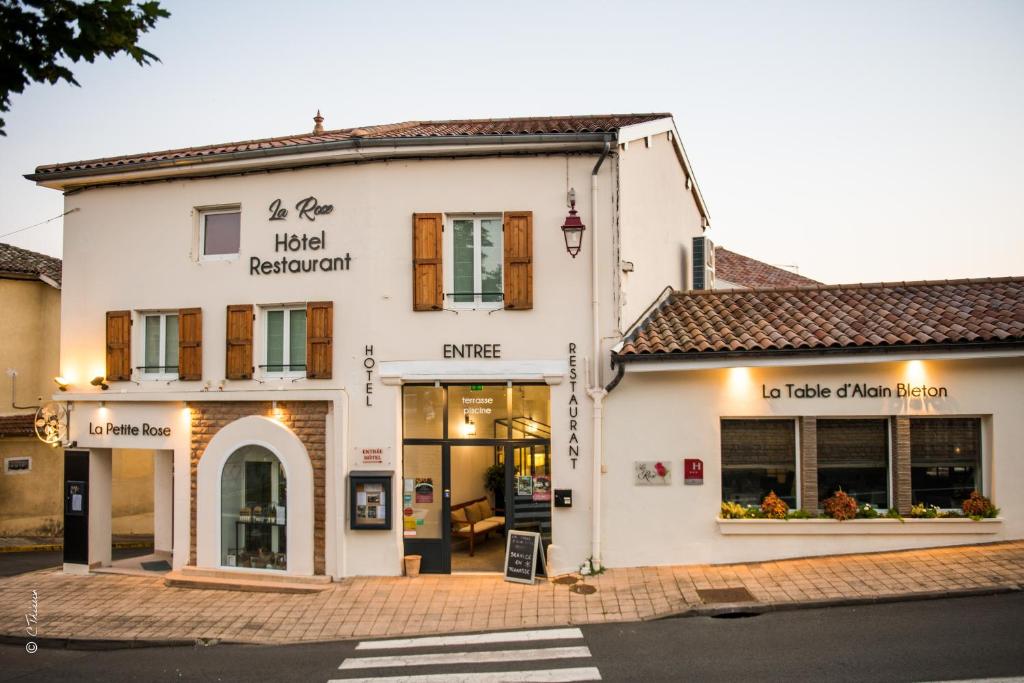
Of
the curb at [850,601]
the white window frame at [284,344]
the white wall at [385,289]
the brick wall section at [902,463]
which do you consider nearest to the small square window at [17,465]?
the white wall at [385,289]

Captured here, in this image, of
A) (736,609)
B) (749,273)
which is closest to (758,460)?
(736,609)

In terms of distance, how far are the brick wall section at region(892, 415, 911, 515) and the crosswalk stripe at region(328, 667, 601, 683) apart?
644cm

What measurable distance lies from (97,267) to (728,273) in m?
18.6

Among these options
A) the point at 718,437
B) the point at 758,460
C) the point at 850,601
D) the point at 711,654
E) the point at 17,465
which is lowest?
the point at 711,654

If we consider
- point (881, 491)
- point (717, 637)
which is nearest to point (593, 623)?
point (717, 637)

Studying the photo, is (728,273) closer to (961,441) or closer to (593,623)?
(961,441)

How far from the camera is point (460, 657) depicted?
8.38 meters

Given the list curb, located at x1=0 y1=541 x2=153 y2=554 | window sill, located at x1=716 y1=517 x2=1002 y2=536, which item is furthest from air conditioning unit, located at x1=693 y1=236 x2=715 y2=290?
curb, located at x1=0 y1=541 x2=153 y2=554

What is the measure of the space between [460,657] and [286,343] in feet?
21.1

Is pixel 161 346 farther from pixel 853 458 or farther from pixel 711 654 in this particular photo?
pixel 853 458

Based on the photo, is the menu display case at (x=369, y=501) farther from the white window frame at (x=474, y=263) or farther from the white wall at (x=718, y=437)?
the white wall at (x=718, y=437)

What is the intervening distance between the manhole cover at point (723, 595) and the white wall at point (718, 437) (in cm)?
140

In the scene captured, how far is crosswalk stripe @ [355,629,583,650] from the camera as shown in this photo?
352 inches

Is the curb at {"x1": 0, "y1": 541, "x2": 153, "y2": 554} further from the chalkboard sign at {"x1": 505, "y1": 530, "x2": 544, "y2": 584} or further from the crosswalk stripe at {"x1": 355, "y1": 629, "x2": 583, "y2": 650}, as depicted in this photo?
the crosswalk stripe at {"x1": 355, "y1": 629, "x2": 583, "y2": 650}
